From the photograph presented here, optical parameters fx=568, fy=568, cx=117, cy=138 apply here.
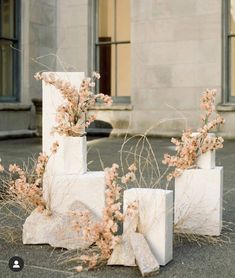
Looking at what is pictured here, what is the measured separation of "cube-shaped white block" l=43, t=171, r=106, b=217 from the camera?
495 centimetres

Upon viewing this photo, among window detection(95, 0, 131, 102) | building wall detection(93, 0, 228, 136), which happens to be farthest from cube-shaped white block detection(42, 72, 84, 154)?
window detection(95, 0, 131, 102)

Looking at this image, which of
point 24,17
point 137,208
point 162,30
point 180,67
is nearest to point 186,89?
point 180,67

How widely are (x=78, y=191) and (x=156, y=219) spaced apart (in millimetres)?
989

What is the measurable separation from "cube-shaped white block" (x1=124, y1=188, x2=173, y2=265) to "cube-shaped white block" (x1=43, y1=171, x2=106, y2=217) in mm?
688

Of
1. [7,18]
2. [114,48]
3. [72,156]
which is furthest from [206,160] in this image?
[7,18]

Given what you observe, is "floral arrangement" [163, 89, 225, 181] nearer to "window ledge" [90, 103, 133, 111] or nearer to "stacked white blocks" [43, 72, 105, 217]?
"stacked white blocks" [43, 72, 105, 217]

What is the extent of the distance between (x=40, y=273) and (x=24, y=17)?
1356cm

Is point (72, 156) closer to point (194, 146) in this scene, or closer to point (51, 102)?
point (51, 102)

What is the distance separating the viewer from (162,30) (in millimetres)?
15477

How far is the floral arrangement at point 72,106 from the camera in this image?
16.2 feet

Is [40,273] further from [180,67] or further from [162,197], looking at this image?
[180,67]

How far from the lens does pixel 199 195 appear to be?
5.09 meters

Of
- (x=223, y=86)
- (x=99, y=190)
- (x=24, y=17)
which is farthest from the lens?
(x=24, y=17)

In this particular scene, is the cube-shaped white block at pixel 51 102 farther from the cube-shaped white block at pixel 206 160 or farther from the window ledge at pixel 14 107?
the window ledge at pixel 14 107
